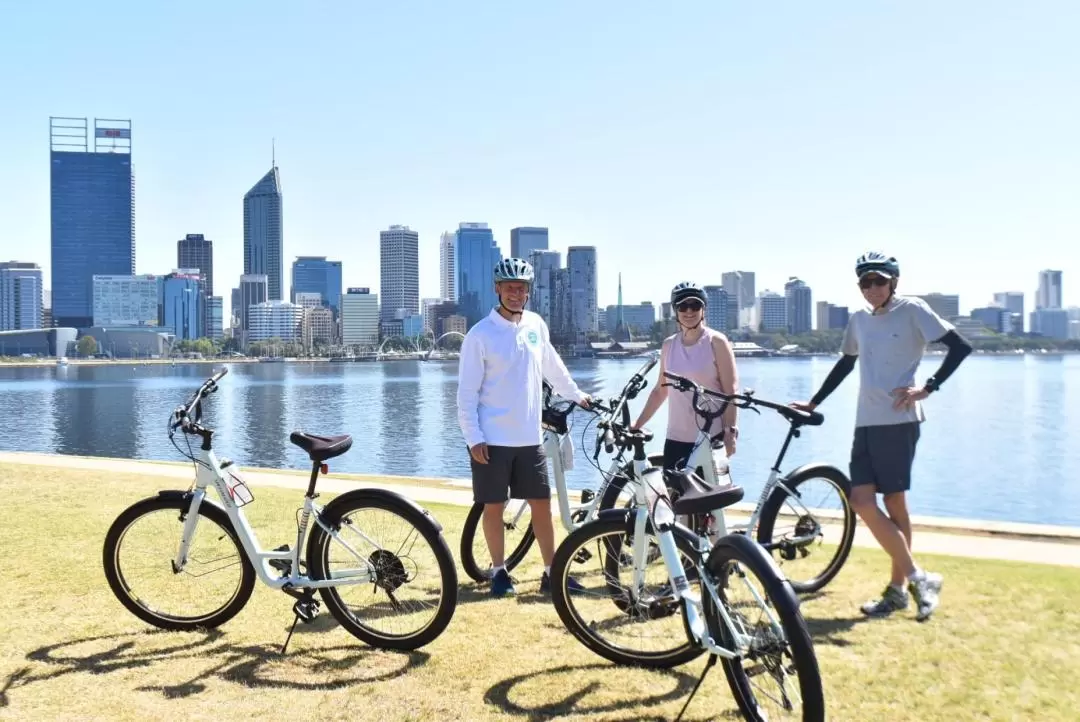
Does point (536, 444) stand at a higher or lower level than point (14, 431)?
higher

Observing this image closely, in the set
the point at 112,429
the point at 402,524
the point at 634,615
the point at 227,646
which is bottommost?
the point at 112,429

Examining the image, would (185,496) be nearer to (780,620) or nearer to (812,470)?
(780,620)

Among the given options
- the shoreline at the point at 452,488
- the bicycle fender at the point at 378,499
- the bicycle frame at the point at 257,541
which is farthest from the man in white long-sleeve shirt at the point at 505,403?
the shoreline at the point at 452,488

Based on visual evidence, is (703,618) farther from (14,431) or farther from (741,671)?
(14,431)

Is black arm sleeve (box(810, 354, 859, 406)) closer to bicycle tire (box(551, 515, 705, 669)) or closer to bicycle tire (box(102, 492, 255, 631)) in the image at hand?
bicycle tire (box(551, 515, 705, 669))

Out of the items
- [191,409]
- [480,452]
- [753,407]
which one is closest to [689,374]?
[753,407]

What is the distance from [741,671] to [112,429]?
41270 mm

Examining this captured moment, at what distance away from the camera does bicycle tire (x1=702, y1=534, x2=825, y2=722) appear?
10.3 ft

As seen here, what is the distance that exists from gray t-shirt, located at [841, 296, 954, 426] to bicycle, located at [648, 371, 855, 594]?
338 mm

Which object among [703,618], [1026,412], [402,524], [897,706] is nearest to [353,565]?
[402,524]

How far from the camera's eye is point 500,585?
5551 mm

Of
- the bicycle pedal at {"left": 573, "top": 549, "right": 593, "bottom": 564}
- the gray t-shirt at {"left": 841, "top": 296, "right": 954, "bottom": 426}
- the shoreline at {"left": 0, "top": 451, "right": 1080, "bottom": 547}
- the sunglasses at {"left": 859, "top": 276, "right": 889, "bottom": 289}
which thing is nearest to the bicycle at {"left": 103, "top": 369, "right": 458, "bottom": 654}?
the bicycle pedal at {"left": 573, "top": 549, "right": 593, "bottom": 564}

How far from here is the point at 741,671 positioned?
3.53 meters

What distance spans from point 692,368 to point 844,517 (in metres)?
1.42
